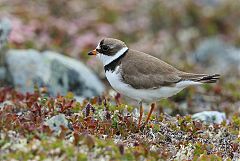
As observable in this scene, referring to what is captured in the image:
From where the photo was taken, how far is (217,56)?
17.8 m

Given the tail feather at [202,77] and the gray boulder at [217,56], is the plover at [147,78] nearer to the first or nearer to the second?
the tail feather at [202,77]

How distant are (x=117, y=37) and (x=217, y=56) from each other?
3.12 metres

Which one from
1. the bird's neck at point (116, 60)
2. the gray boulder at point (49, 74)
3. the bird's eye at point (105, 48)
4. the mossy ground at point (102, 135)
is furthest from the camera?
the gray boulder at point (49, 74)

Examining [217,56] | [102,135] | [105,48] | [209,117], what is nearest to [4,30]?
[105,48]

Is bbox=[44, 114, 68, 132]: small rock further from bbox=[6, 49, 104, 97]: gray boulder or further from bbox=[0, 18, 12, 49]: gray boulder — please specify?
bbox=[0, 18, 12, 49]: gray boulder

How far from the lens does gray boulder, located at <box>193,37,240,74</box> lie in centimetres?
1725

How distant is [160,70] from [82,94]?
14.3 ft

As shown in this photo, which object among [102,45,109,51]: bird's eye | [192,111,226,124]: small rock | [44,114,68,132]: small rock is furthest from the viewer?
[192,111,226,124]: small rock

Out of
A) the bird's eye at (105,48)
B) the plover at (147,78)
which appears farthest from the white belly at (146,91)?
the bird's eye at (105,48)

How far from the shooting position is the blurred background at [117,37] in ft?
44.0

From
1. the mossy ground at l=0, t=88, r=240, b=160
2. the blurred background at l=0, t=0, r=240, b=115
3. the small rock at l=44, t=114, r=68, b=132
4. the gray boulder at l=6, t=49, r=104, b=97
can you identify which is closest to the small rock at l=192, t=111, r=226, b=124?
the mossy ground at l=0, t=88, r=240, b=160

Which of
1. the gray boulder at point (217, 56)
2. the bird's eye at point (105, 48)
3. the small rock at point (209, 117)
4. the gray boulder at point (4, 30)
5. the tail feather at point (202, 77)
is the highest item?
the gray boulder at point (217, 56)

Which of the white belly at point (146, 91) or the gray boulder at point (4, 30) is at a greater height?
the gray boulder at point (4, 30)

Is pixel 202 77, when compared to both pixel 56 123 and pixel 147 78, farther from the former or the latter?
pixel 56 123
